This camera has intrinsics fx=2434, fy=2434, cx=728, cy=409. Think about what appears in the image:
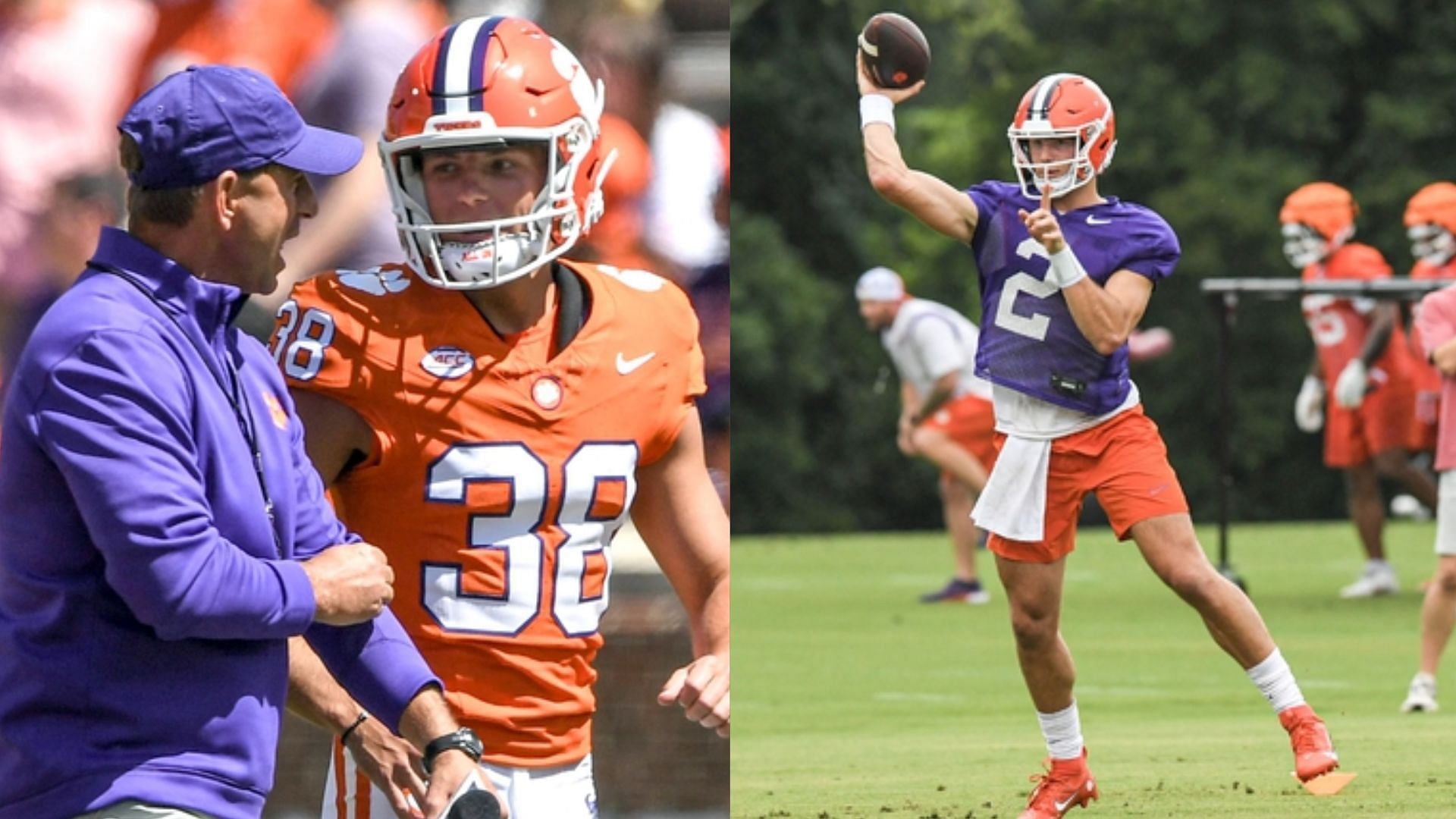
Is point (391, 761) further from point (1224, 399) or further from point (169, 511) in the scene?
point (1224, 399)

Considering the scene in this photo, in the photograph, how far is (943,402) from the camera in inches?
486

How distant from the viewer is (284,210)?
112 inches

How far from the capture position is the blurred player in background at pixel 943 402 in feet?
40.1

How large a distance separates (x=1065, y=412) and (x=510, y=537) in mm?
2890

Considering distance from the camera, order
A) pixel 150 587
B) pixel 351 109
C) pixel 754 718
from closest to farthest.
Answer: pixel 150 587 → pixel 351 109 → pixel 754 718

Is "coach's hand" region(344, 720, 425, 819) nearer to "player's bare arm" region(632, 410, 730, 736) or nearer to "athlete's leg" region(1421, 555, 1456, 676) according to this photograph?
"player's bare arm" region(632, 410, 730, 736)

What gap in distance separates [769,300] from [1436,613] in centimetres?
1201

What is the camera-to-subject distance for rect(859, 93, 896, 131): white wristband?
18.6 ft

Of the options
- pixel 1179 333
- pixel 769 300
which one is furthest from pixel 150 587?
pixel 769 300

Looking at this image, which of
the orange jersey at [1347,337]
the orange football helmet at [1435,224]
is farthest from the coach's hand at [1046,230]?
the orange jersey at [1347,337]

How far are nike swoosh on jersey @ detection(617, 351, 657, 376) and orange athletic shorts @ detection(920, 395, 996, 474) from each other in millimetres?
9044

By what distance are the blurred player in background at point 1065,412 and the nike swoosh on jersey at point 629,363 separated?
243cm

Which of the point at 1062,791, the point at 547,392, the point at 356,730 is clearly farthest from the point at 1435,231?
the point at 356,730

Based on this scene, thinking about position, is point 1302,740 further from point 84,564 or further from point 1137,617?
point 1137,617
